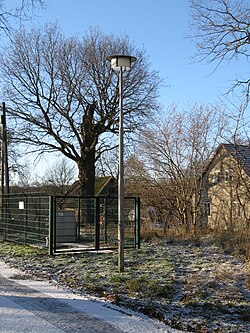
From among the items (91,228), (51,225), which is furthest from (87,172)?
(51,225)

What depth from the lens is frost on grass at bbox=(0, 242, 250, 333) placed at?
21.8ft

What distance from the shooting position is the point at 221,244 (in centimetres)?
1321

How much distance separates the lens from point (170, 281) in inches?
345

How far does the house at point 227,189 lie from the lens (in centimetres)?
1747

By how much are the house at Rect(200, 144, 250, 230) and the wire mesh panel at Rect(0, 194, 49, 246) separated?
21.4 feet

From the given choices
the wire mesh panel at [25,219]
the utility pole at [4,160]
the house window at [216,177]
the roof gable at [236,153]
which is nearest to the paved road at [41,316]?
the wire mesh panel at [25,219]

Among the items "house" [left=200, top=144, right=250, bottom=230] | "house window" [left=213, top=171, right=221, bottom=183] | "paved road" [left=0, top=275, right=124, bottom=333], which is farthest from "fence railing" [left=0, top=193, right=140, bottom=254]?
"house window" [left=213, top=171, right=221, bottom=183]

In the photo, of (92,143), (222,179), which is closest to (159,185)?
(222,179)

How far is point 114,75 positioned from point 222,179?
9.61 m

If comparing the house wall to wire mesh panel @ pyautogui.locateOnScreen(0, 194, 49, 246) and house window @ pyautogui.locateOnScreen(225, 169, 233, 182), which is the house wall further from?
wire mesh panel @ pyautogui.locateOnScreen(0, 194, 49, 246)

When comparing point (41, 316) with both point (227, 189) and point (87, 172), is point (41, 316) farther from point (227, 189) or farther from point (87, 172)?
point (87, 172)

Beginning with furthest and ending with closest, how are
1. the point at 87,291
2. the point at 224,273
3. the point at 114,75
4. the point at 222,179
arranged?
the point at 114,75
the point at 222,179
the point at 224,273
the point at 87,291

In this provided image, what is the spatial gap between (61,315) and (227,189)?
17.3m

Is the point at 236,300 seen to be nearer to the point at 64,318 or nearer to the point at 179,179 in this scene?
the point at 64,318
